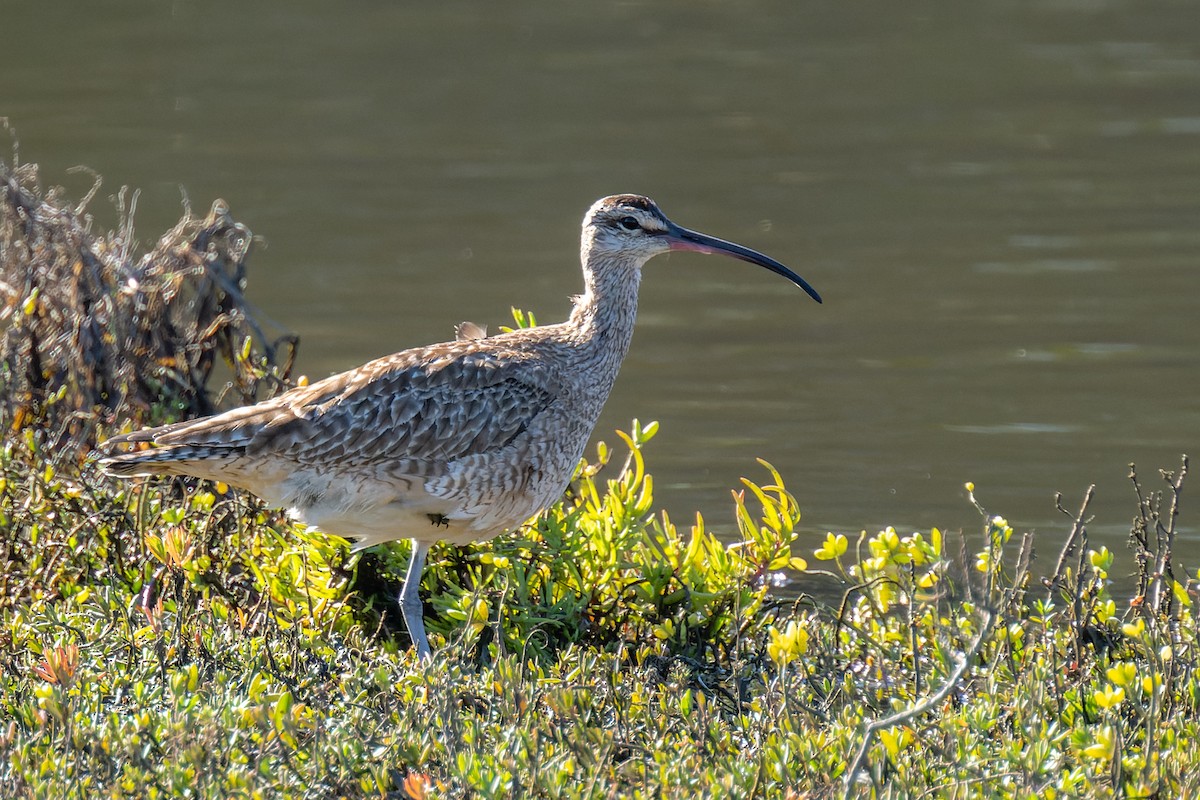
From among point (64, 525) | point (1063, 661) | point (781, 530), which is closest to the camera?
point (1063, 661)

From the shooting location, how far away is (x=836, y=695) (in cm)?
509

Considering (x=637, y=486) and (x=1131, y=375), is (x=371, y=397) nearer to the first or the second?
(x=637, y=486)

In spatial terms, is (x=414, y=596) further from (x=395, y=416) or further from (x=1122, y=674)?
(x=1122, y=674)

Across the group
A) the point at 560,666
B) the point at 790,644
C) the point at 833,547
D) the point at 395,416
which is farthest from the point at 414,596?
the point at 790,644

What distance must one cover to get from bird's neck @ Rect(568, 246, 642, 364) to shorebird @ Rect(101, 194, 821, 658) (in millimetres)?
337

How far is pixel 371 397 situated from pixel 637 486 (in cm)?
115

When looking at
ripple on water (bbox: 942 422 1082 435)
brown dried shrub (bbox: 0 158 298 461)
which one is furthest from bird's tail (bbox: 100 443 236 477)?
ripple on water (bbox: 942 422 1082 435)

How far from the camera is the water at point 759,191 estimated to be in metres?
10.6

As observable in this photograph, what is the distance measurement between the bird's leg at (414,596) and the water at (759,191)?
305 centimetres

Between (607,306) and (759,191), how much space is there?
9.37 m

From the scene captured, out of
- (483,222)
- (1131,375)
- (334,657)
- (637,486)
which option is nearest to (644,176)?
(483,222)

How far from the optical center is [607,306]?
272 inches

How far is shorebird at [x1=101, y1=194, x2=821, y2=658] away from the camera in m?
6.10

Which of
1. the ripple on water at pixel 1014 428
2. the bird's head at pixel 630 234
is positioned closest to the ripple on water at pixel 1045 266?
the ripple on water at pixel 1014 428
